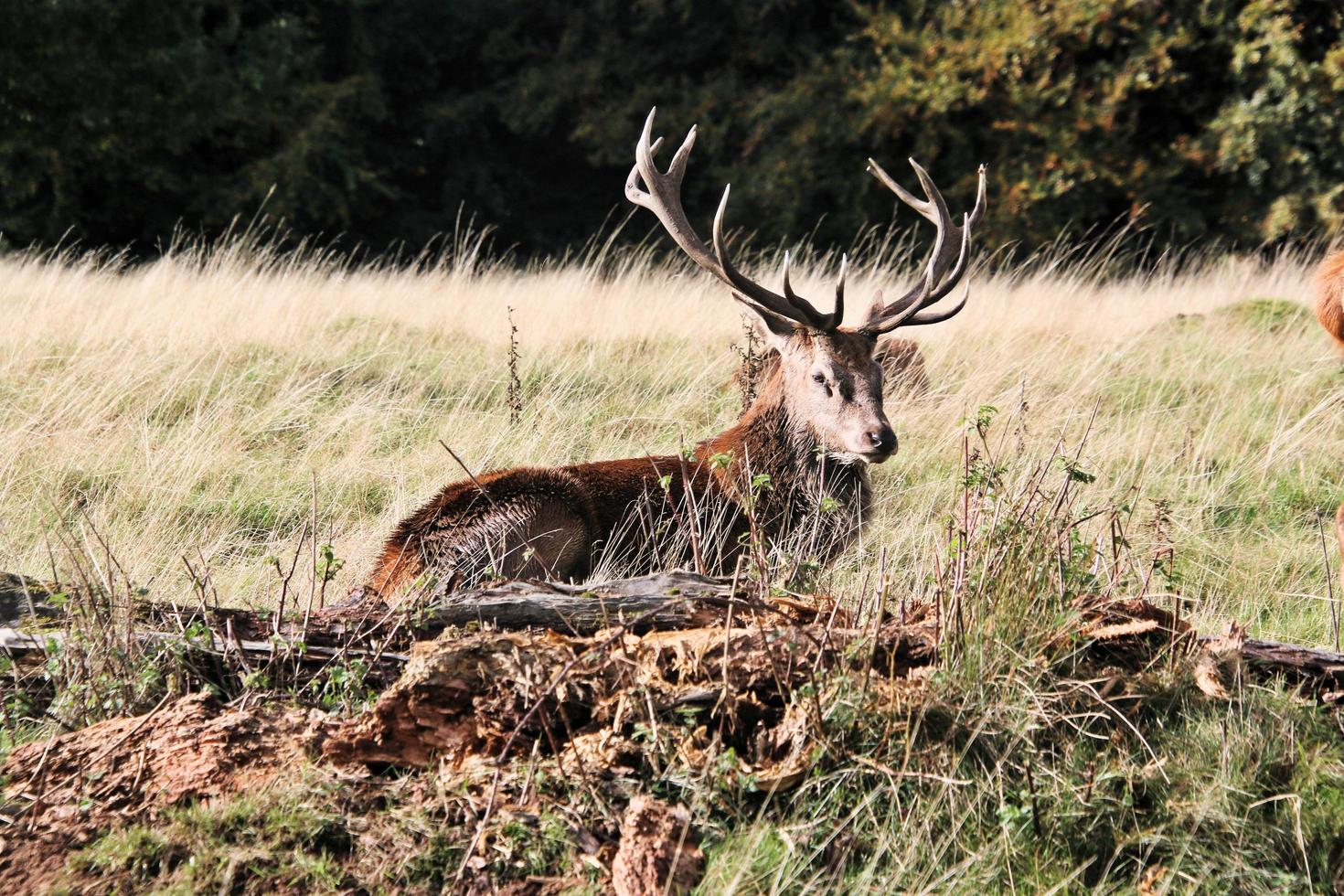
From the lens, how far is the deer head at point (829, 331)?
564 centimetres

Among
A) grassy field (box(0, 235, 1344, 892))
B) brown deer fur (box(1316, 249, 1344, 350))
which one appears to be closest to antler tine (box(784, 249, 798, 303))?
grassy field (box(0, 235, 1344, 892))

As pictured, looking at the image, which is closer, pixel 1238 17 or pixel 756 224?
pixel 1238 17

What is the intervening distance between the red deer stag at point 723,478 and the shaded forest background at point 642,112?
10550 millimetres

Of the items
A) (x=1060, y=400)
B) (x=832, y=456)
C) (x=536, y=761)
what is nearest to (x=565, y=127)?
(x=1060, y=400)

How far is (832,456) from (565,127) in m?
17.3

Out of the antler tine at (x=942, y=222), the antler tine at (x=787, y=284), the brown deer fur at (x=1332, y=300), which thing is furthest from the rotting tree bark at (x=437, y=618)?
the antler tine at (x=942, y=222)

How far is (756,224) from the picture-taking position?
1994cm

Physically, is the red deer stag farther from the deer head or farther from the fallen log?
the fallen log

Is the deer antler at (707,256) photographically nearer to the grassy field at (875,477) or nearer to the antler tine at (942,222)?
the antler tine at (942,222)

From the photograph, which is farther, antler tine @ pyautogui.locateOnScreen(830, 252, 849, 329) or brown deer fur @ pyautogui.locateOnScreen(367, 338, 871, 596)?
antler tine @ pyautogui.locateOnScreen(830, 252, 849, 329)

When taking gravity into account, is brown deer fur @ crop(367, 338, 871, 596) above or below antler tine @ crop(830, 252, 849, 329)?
below

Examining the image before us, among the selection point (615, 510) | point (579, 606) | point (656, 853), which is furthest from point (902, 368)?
point (656, 853)

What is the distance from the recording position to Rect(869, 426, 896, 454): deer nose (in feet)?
18.0

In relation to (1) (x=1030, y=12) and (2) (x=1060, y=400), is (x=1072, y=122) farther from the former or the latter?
(2) (x=1060, y=400)
